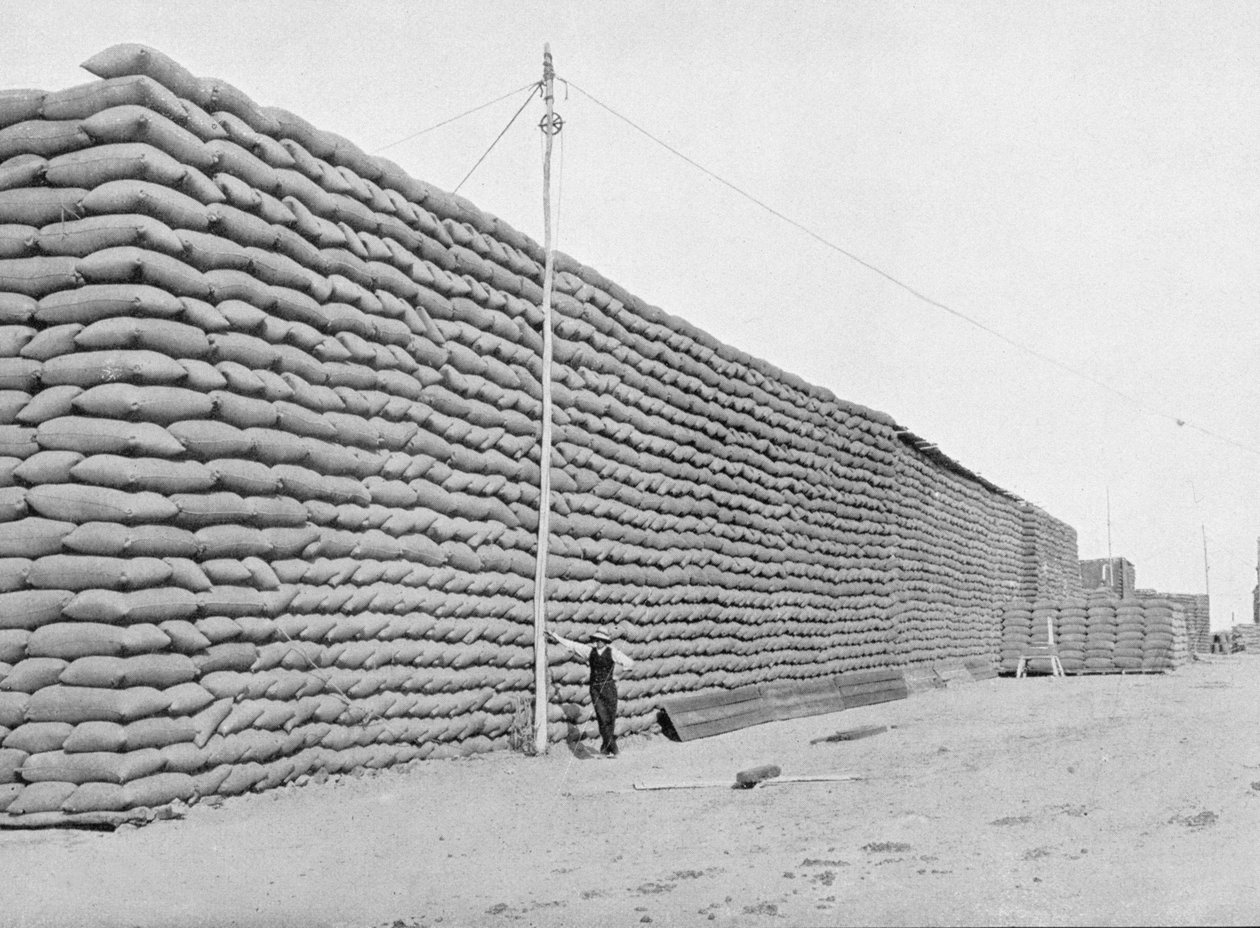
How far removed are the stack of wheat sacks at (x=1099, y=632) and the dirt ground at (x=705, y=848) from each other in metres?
9.93

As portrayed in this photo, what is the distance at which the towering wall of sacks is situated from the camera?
454 centimetres

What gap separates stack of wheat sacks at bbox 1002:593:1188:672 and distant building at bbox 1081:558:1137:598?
10.9m

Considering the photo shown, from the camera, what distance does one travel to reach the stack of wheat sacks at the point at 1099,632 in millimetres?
16125

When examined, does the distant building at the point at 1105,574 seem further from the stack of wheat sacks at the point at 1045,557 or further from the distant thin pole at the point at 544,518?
the distant thin pole at the point at 544,518

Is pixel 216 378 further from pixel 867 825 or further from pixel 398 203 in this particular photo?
pixel 867 825

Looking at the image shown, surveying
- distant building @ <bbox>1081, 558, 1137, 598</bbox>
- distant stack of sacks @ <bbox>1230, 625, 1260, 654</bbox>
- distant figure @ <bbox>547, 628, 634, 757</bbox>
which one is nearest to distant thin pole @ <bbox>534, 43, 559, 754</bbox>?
distant figure @ <bbox>547, 628, 634, 757</bbox>

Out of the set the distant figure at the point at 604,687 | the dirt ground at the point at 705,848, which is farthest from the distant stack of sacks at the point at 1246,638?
the distant figure at the point at 604,687

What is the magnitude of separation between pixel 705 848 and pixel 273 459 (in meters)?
2.76

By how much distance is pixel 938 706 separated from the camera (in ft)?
35.2

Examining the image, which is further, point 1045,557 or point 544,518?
point 1045,557

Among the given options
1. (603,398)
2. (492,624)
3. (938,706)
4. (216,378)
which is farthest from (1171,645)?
(216,378)

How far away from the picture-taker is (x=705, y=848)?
464cm

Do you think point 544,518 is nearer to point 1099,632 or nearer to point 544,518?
point 544,518

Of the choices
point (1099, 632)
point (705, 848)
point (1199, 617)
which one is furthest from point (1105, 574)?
point (705, 848)
